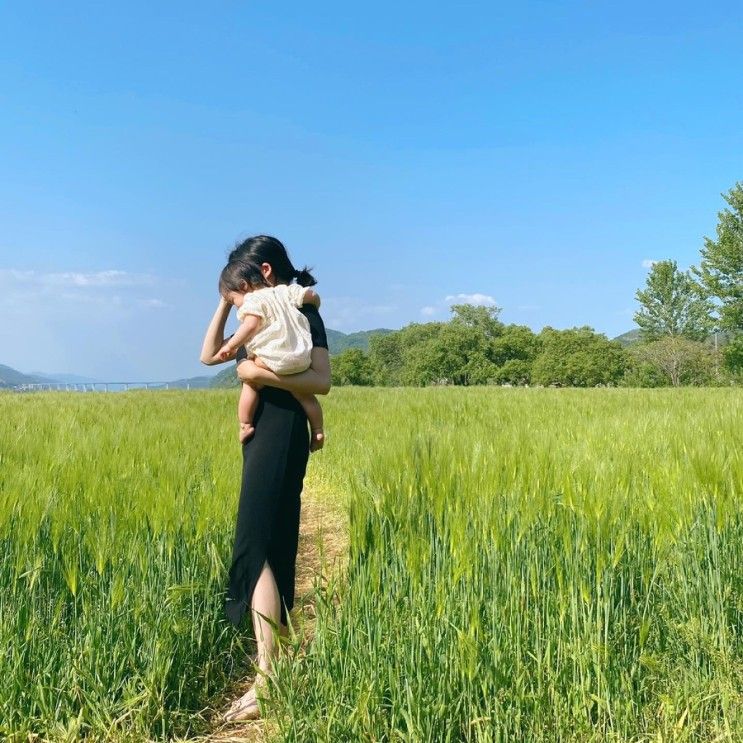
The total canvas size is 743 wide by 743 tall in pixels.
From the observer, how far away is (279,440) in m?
2.40

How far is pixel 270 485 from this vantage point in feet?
7.79

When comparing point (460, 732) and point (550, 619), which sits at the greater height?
point (550, 619)

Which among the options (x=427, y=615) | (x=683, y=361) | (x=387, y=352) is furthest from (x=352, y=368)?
(x=427, y=615)

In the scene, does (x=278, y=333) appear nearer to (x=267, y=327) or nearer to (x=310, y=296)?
(x=267, y=327)

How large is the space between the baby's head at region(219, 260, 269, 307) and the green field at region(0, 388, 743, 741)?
39.8 inches

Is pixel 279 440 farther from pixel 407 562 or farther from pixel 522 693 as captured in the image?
pixel 522 693

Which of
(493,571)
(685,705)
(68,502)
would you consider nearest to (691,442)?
(685,705)

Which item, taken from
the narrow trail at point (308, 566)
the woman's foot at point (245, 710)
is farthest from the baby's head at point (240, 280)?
the woman's foot at point (245, 710)

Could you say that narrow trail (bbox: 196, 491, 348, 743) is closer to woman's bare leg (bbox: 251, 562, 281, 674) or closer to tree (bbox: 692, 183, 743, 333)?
woman's bare leg (bbox: 251, 562, 281, 674)

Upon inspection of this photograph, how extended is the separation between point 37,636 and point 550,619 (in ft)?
5.96

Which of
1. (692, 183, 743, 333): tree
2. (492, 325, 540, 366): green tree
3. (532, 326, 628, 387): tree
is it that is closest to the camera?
(692, 183, 743, 333): tree

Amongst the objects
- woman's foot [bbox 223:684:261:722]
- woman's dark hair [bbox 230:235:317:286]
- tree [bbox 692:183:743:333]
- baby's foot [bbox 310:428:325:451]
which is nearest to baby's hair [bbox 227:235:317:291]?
woman's dark hair [bbox 230:235:317:286]

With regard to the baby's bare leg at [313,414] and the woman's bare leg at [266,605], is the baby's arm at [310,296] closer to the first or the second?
the baby's bare leg at [313,414]

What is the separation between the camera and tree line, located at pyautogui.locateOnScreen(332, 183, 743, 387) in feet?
133
